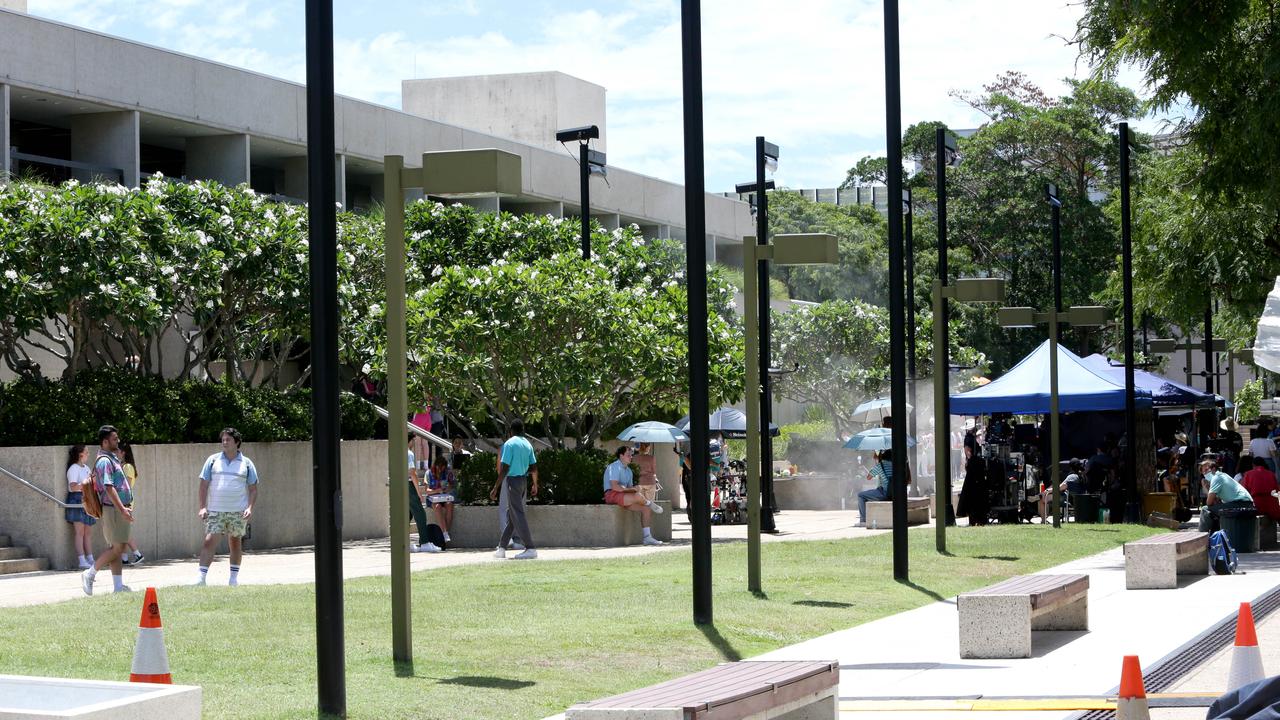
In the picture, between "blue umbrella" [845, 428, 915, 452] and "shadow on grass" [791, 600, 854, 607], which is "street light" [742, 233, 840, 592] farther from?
"blue umbrella" [845, 428, 915, 452]

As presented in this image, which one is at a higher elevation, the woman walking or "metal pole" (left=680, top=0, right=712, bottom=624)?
"metal pole" (left=680, top=0, right=712, bottom=624)

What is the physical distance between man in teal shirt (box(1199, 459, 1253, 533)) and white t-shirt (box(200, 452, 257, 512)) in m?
12.2

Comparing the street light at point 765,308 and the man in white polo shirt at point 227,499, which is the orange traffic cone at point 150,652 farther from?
the street light at point 765,308

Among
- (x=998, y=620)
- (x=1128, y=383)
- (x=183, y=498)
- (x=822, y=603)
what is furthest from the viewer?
(x=1128, y=383)

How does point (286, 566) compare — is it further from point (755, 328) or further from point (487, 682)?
point (487, 682)

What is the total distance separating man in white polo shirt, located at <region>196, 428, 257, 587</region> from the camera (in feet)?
53.7

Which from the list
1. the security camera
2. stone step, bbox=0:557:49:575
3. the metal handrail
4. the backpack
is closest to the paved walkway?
stone step, bbox=0:557:49:575

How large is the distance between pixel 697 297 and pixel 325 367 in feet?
15.5

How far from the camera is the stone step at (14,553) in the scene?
19953 millimetres

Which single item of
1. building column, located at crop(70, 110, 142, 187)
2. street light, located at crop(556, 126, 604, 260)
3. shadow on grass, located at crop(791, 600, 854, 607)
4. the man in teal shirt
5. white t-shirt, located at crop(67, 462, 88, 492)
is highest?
building column, located at crop(70, 110, 142, 187)

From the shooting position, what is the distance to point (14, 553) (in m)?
20.1

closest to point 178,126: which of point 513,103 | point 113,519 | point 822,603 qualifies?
point 113,519

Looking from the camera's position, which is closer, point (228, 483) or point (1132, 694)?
point (1132, 694)

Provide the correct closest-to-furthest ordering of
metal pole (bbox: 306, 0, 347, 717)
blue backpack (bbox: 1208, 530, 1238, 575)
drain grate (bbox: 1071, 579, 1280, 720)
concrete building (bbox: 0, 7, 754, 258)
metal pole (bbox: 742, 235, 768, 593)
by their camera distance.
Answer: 1. metal pole (bbox: 306, 0, 347, 717)
2. drain grate (bbox: 1071, 579, 1280, 720)
3. metal pole (bbox: 742, 235, 768, 593)
4. blue backpack (bbox: 1208, 530, 1238, 575)
5. concrete building (bbox: 0, 7, 754, 258)
